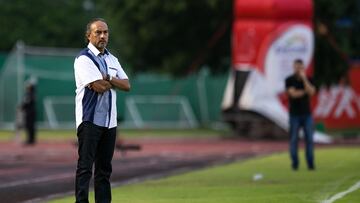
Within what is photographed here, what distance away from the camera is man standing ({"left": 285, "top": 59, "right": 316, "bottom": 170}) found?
2070cm

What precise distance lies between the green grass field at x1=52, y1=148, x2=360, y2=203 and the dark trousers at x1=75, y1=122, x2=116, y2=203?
8.72 feet

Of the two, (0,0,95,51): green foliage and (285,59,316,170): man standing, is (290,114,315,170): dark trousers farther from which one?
(0,0,95,51): green foliage

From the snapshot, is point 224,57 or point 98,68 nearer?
point 98,68

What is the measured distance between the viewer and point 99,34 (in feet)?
38.1

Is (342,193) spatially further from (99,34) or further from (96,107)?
(99,34)

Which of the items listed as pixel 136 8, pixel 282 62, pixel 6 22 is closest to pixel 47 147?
pixel 282 62

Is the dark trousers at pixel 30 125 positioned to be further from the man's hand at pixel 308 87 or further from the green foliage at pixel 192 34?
the man's hand at pixel 308 87

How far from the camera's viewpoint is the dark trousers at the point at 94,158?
38.0 ft

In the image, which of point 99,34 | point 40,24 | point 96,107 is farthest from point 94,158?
point 40,24

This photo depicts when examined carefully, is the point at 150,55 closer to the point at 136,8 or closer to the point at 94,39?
the point at 136,8

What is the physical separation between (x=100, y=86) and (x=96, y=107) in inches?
9.9

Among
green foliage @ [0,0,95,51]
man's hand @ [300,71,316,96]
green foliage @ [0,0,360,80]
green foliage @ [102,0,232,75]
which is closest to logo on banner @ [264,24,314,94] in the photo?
green foliage @ [0,0,360,80]

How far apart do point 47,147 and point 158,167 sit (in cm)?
961

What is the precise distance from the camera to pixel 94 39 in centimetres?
1166
